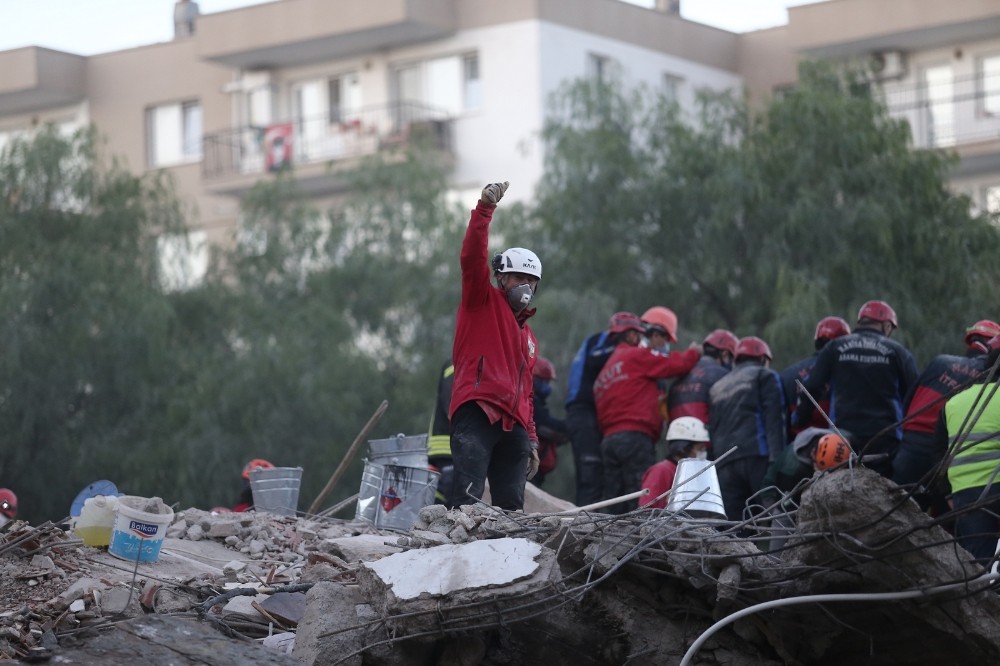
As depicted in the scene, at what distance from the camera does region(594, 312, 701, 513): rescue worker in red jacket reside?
1232 cm

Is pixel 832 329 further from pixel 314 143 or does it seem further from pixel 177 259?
pixel 314 143

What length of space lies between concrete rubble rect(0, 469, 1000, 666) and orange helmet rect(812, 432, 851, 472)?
234cm

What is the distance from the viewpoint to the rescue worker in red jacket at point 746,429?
11672 millimetres

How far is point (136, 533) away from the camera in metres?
9.23

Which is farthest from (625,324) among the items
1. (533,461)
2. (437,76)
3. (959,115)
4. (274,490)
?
(959,115)

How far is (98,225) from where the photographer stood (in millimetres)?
26469

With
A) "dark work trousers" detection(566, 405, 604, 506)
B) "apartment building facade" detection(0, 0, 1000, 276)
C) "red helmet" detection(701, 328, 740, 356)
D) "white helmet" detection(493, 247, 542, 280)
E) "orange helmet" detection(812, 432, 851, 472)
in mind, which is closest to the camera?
"white helmet" detection(493, 247, 542, 280)

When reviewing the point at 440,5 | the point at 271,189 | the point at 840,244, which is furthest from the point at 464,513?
the point at 440,5

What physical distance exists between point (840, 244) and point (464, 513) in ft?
47.8

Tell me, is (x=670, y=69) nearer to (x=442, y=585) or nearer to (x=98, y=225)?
(x=98, y=225)

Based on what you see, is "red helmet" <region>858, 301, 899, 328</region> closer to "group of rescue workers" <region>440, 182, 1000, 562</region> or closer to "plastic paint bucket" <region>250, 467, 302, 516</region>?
"group of rescue workers" <region>440, 182, 1000, 562</region>

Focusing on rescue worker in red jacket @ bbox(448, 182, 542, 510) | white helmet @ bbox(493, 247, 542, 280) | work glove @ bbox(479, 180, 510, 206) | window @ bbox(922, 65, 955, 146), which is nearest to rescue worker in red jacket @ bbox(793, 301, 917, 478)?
rescue worker in red jacket @ bbox(448, 182, 542, 510)

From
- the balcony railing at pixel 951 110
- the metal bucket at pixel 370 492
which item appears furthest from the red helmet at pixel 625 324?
the balcony railing at pixel 951 110

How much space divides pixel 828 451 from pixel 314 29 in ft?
81.8
